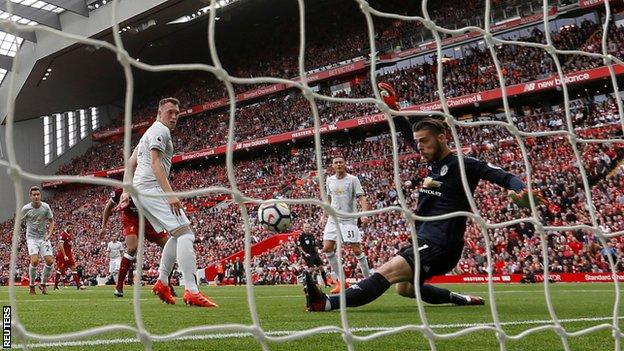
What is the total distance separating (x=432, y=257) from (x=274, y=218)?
1385 mm

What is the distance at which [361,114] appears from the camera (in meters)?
27.3

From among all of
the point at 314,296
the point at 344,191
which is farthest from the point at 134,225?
the point at 314,296

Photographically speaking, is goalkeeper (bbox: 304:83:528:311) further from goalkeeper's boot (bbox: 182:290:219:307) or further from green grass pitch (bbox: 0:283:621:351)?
goalkeeper's boot (bbox: 182:290:219:307)

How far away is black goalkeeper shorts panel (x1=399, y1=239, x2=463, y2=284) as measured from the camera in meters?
4.01

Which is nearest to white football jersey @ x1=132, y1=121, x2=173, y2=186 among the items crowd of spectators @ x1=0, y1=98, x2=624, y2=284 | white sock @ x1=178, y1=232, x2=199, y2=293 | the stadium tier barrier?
white sock @ x1=178, y1=232, x2=199, y2=293

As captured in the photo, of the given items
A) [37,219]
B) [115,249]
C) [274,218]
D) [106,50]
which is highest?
[106,50]

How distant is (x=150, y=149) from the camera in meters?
5.03

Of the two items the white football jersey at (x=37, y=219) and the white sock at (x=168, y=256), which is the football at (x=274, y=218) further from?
the white football jersey at (x=37, y=219)

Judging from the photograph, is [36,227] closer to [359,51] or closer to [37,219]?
[37,219]

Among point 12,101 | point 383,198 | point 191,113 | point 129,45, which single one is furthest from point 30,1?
point 12,101

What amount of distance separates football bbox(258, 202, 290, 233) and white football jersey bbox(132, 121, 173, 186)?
1.06 m

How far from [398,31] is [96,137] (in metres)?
24.4

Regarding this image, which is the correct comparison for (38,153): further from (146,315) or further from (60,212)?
(146,315)

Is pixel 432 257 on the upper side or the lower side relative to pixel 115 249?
lower
